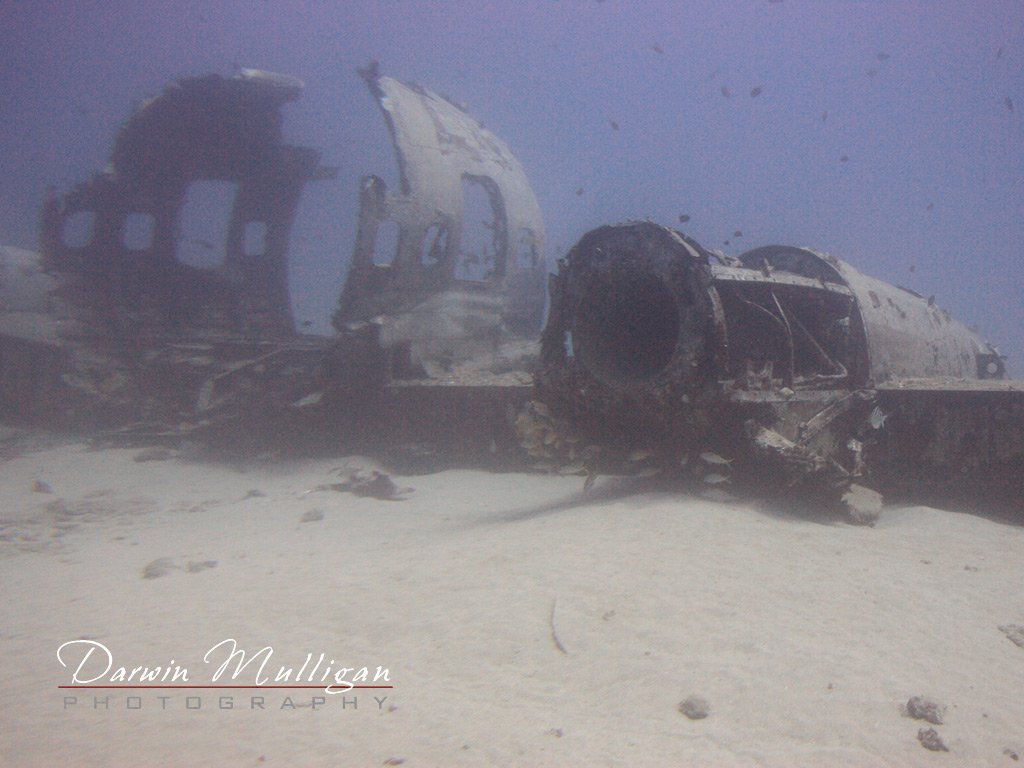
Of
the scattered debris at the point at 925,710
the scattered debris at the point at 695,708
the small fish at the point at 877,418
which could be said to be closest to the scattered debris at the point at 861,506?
the small fish at the point at 877,418

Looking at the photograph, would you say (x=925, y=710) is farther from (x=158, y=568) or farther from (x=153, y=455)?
(x=153, y=455)

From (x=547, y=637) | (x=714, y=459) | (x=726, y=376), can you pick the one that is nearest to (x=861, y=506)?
(x=714, y=459)

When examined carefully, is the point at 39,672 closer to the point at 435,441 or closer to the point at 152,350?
the point at 435,441

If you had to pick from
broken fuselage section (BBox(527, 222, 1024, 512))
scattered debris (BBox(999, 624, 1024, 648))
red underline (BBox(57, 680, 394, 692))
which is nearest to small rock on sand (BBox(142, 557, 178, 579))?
red underline (BBox(57, 680, 394, 692))

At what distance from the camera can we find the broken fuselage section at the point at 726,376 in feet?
17.8

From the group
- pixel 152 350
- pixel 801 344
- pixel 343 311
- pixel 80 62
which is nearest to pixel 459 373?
pixel 343 311

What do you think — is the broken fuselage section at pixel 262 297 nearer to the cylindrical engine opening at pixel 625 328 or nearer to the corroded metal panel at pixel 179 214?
the corroded metal panel at pixel 179 214

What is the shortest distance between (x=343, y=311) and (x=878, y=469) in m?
7.41

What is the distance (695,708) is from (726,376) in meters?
3.40

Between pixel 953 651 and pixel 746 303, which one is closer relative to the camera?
pixel 953 651

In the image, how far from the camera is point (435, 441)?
30.2 feet

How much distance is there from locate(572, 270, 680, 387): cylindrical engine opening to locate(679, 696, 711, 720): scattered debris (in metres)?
3.49

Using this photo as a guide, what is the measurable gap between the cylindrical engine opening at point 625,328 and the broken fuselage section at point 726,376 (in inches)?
0.6

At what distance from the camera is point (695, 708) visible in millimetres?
2586
